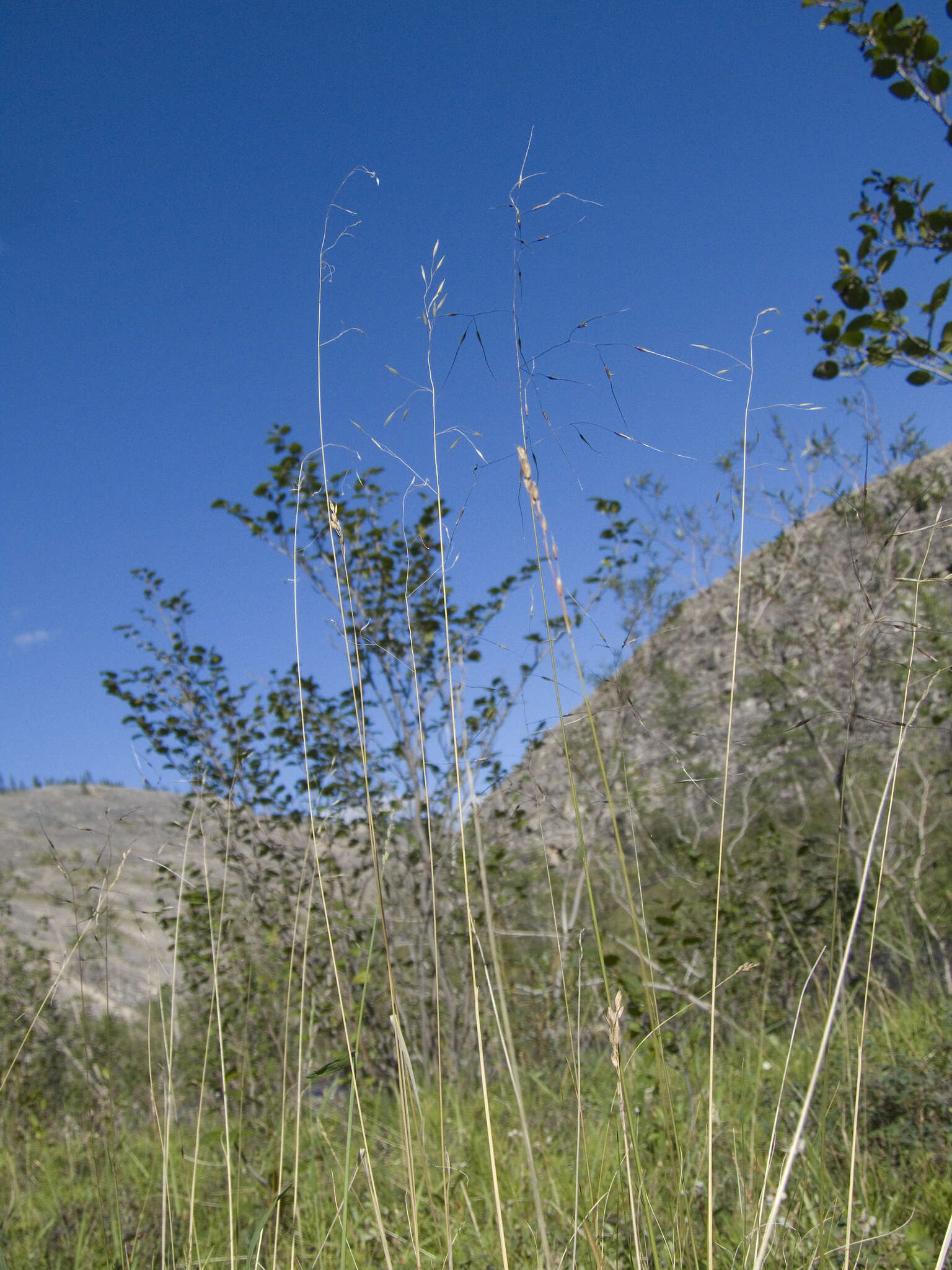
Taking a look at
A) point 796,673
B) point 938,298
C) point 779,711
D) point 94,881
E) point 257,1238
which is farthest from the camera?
point 796,673

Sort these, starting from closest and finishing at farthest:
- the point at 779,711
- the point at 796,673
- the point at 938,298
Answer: the point at 938,298, the point at 779,711, the point at 796,673

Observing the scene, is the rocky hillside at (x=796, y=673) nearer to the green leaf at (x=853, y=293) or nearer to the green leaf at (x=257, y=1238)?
the green leaf at (x=853, y=293)

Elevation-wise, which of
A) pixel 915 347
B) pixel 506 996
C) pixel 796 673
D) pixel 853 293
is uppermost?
pixel 853 293

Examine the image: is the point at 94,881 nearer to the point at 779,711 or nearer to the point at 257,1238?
the point at 257,1238

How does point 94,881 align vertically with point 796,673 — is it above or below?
below

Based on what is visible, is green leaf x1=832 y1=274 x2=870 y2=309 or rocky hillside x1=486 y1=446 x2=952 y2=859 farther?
rocky hillside x1=486 y1=446 x2=952 y2=859

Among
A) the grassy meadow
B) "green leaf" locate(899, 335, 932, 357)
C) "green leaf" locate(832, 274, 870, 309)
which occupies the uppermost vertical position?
"green leaf" locate(832, 274, 870, 309)

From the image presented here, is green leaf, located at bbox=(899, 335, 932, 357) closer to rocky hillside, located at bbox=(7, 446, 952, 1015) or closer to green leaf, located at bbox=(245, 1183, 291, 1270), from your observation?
rocky hillside, located at bbox=(7, 446, 952, 1015)

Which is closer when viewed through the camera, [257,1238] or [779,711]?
[257,1238]

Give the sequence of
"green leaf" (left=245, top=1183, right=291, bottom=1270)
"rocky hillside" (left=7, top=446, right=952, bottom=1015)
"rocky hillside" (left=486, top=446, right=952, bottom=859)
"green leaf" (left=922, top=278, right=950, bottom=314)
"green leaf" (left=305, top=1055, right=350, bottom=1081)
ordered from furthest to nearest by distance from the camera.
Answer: "rocky hillside" (left=486, top=446, right=952, bottom=859) → "rocky hillside" (left=7, top=446, right=952, bottom=1015) → "green leaf" (left=922, top=278, right=950, bottom=314) → "green leaf" (left=305, top=1055, right=350, bottom=1081) → "green leaf" (left=245, top=1183, right=291, bottom=1270)

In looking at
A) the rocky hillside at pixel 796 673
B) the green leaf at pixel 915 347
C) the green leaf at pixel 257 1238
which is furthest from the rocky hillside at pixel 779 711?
the green leaf at pixel 257 1238

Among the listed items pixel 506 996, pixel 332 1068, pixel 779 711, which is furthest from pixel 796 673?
pixel 332 1068

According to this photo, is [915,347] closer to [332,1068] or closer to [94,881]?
[332,1068]

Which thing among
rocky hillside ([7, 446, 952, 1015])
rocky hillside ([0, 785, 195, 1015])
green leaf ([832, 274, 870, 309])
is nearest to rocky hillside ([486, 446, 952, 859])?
rocky hillside ([7, 446, 952, 1015])
